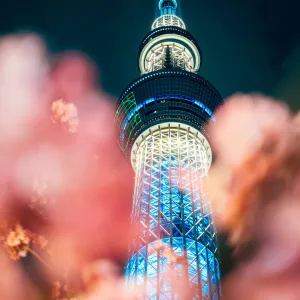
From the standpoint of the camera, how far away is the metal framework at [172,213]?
96.3 feet

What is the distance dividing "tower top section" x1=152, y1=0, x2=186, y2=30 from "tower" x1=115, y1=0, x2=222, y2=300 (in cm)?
841

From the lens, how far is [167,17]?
188ft

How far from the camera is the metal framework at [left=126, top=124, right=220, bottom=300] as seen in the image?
2936 cm

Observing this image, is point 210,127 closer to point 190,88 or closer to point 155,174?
point 190,88

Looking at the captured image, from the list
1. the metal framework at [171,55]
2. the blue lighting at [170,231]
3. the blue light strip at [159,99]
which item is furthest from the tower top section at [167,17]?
the blue lighting at [170,231]

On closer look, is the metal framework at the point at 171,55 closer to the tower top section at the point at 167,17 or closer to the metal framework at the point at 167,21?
the tower top section at the point at 167,17

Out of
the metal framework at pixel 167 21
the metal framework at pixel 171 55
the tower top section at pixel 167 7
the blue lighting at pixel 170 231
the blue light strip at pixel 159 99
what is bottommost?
the blue lighting at pixel 170 231

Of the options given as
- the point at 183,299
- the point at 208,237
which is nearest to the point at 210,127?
the point at 208,237

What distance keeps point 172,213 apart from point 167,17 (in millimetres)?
33052

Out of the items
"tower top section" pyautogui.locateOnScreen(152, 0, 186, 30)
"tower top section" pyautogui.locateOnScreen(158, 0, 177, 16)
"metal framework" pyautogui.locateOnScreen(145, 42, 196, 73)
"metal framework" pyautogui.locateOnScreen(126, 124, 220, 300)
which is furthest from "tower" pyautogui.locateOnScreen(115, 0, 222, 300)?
"tower top section" pyautogui.locateOnScreen(158, 0, 177, 16)

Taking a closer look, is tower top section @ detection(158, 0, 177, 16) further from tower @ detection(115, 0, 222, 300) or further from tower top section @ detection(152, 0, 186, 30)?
tower @ detection(115, 0, 222, 300)

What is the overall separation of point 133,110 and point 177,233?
48.6ft

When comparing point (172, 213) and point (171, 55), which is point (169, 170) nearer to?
point (172, 213)

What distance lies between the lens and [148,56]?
5150 cm
